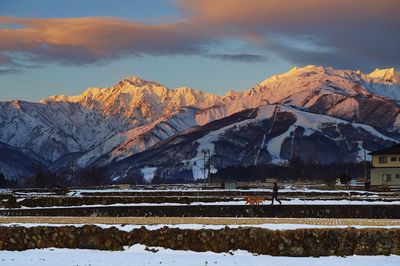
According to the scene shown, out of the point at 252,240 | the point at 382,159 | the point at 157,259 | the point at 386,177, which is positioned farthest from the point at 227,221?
the point at 382,159

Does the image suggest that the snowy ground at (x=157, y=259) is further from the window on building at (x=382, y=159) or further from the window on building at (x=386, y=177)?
the window on building at (x=382, y=159)

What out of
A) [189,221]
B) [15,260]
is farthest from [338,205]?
[15,260]

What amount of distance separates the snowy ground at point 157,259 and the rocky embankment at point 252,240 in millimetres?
418

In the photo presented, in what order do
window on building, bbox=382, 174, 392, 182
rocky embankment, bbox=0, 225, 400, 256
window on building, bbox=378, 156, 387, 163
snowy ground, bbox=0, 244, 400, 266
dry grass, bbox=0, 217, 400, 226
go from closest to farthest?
snowy ground, bbox=0, 244, 400, 266 < rocky embankment, bbox=0, 225, 400, 256 < dry grass, bbox=0, 217, 400, 226 < window on building, bbox=382, 174, 392, 182 < window on building, bbox=378, 156, 387, 163

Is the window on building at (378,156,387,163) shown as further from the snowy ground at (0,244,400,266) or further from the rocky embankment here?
the snowy ground at (0,244,400,266)

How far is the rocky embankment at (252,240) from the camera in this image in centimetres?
3334

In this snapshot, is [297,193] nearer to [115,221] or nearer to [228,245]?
[115,221]

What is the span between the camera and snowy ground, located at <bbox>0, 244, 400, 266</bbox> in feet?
101

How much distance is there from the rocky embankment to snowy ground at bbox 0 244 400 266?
42 cm

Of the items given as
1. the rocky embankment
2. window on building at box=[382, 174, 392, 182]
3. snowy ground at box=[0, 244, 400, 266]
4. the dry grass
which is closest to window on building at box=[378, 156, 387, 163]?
window on building at box=[382, 174, 392, 182]

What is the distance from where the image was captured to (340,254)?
33281 millimetres

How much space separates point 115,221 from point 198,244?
11.9 meters

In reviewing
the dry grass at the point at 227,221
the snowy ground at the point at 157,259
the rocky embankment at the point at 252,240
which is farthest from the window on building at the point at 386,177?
the snowy ground at the point at 157,259

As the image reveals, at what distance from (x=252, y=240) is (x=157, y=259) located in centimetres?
468
